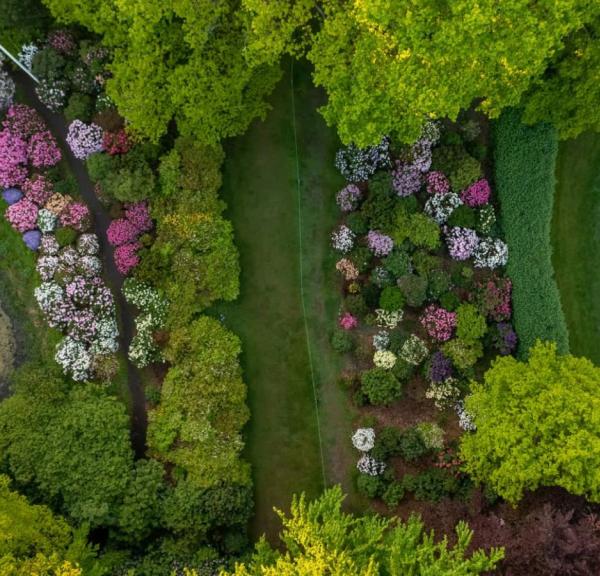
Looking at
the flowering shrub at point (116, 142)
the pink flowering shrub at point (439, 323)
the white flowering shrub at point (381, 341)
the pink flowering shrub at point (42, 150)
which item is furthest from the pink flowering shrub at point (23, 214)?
the pink flowering shrub at point (439, 323)

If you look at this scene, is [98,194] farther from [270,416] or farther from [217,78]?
[270,416]

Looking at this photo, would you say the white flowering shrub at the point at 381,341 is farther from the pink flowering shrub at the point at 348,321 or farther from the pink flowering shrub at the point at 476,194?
the pink flowering shrub at the point at 476,194

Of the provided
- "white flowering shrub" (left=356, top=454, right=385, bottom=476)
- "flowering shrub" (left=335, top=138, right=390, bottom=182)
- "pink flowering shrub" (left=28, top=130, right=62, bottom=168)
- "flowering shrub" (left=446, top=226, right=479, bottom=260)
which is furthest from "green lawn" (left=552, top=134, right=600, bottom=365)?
"pink flowering shrub" (left=28, top=130, right=62, bottom=168)

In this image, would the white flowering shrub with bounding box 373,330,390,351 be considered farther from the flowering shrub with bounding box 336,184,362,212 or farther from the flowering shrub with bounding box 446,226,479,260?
the flowering shrub with bounding box 336,184,362,212

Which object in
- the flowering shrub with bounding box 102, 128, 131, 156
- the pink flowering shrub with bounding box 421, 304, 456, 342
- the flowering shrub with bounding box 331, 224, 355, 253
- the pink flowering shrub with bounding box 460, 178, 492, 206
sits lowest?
the pink flowering shrub with bounding box 421, 304, 456, 342

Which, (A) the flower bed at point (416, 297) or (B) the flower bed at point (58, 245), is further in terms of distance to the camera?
(A) the flower bed at point (416, 297)

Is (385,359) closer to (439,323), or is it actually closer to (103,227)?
(439,323)
